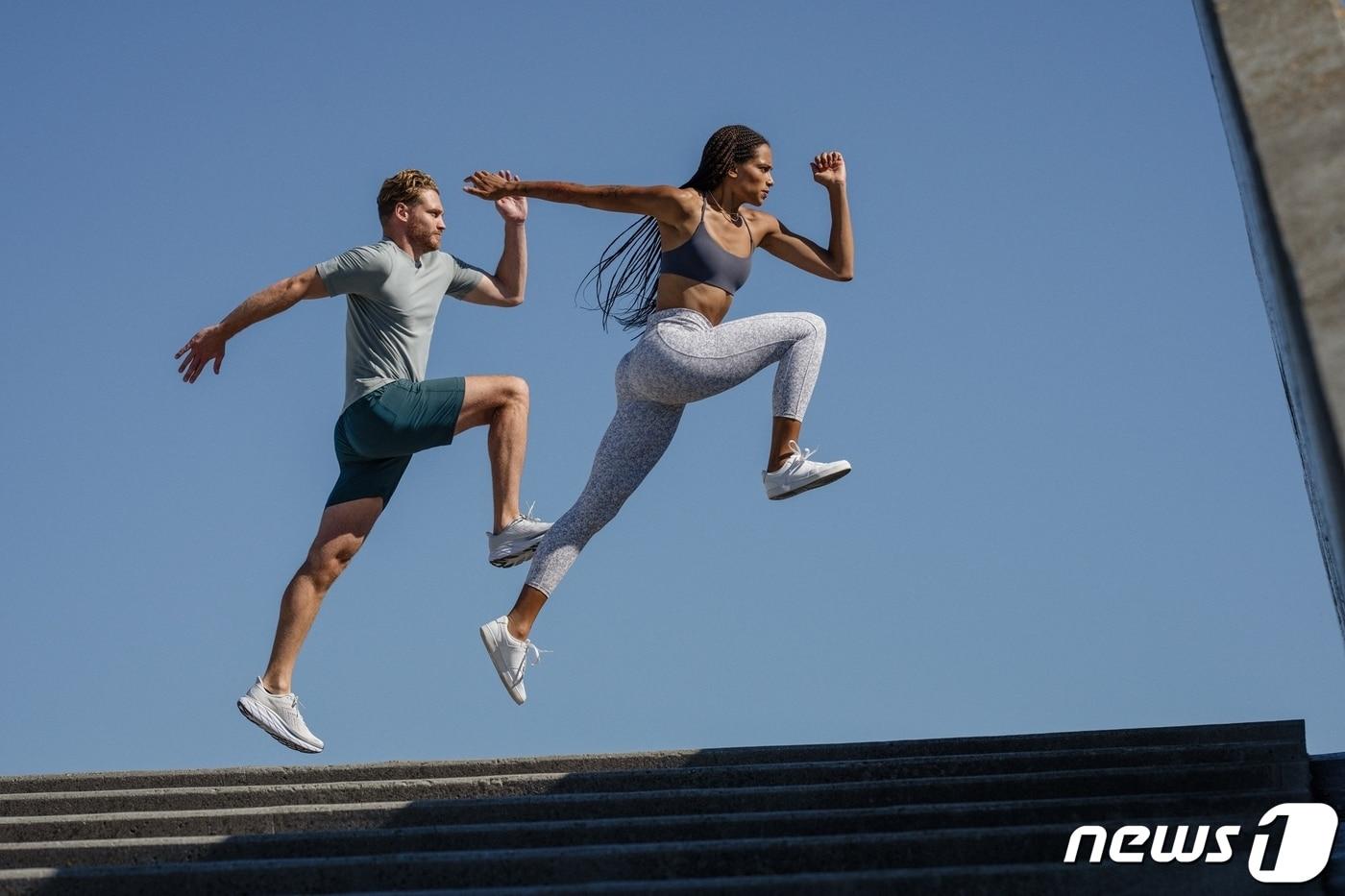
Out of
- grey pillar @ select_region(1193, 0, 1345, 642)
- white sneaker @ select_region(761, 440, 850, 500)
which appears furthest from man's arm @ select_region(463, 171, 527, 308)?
grey pillar @ select_region(1193, 0, 1345, 642)

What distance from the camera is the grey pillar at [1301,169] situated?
244 cm

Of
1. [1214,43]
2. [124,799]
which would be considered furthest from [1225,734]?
[124,799]

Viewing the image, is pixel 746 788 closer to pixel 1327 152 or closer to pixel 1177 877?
pixel 1177 877

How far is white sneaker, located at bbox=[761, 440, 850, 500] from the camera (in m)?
5.88

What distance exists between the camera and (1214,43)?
2.89 meters

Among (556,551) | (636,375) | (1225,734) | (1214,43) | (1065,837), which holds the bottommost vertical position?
(1225,734)

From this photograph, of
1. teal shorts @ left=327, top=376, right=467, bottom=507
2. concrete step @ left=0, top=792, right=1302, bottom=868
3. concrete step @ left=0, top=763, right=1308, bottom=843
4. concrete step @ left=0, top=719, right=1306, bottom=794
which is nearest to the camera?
concrete step @ left=0, top=792, right=1302, bottom=868

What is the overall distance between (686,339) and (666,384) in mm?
197

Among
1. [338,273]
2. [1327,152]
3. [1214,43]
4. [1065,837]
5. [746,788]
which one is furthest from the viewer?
[338,273]

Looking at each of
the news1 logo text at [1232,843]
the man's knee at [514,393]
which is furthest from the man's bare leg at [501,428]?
the news1 logo text at [1232,843]

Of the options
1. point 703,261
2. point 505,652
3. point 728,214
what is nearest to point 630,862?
point 505,652

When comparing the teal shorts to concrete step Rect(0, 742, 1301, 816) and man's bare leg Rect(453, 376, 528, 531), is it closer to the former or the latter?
man's bare leg Rect(453, 376, 528, 531)

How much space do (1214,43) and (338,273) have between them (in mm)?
4449

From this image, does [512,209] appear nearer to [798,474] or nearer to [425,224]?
[425,224]
